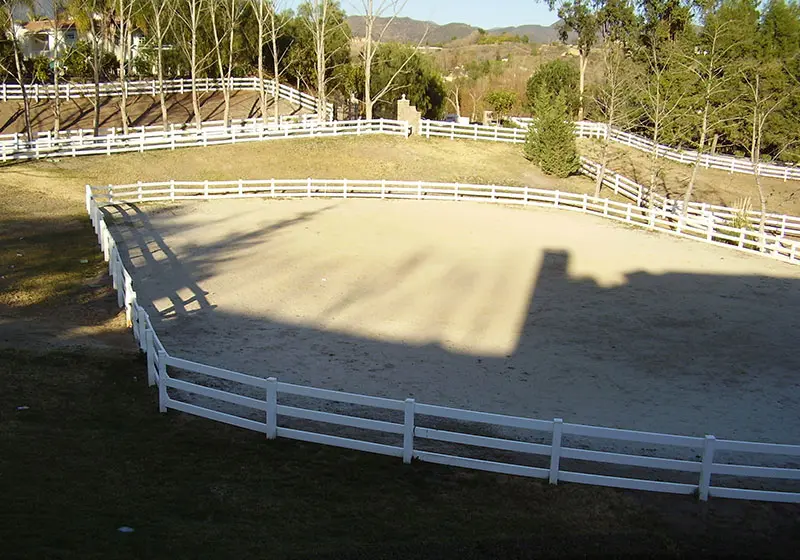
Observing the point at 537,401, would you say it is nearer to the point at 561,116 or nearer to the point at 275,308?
the point at 275,308

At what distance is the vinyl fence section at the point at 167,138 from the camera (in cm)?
3891

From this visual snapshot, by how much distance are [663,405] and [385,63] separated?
54.6 meters

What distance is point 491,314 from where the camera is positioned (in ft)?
61.4

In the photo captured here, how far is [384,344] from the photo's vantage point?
1614 cm

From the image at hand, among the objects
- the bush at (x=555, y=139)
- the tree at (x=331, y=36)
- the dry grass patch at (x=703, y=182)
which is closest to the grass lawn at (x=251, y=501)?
the bush at (x=555, y=139)

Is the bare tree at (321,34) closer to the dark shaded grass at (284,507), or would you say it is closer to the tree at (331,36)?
the tree at (331,36)

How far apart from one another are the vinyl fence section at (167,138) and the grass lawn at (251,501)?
94.8 feet

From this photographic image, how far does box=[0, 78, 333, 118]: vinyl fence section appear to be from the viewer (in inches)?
2044

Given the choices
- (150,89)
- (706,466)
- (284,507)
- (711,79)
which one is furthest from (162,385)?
(150,89)

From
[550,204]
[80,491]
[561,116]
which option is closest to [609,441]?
[80,491]

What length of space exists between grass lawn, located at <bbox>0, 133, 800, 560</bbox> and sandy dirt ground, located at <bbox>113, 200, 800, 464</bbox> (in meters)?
2.93

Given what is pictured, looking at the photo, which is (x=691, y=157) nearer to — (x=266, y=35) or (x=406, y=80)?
(x=406, y=80)

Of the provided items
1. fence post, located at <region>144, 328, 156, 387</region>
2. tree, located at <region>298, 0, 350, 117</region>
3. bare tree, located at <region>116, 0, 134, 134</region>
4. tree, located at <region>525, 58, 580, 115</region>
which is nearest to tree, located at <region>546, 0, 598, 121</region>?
tree, located at <region>525, 58, 580, 115</region>

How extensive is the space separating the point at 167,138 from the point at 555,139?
21.6 metres
